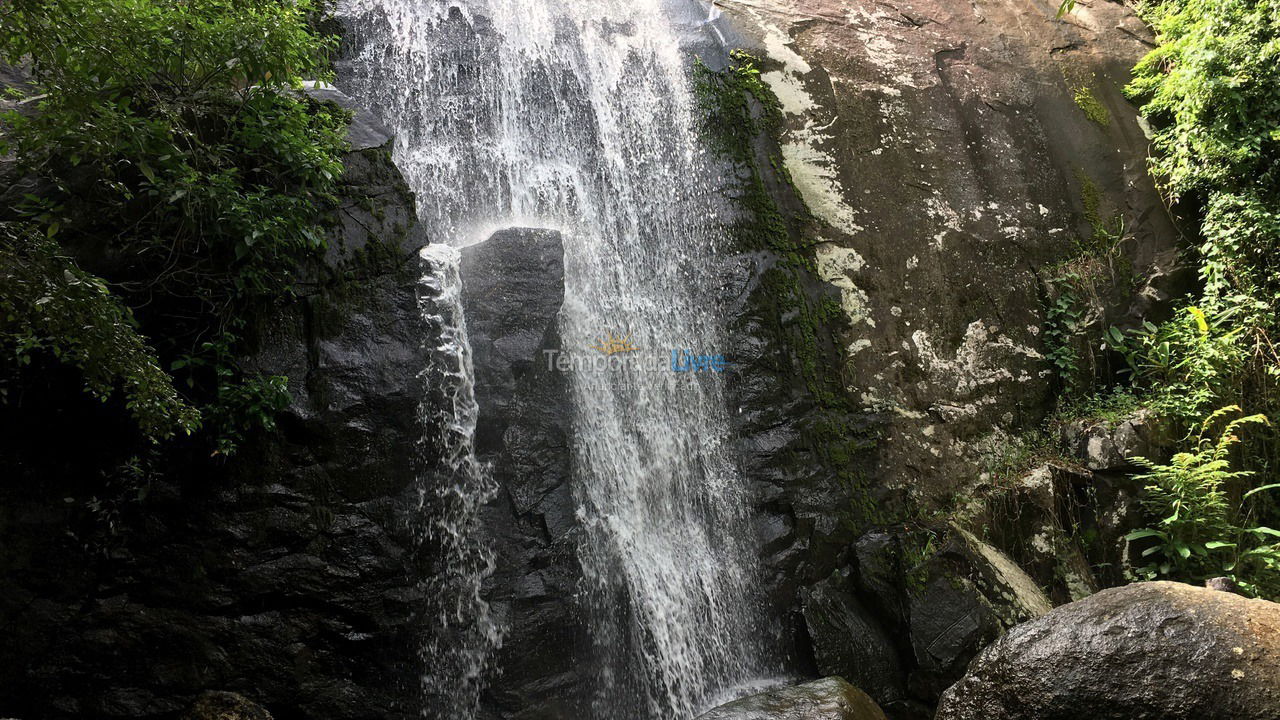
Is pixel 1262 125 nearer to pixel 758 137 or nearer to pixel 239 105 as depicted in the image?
pixel 758 137

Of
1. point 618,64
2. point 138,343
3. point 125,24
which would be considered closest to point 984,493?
point 618,64

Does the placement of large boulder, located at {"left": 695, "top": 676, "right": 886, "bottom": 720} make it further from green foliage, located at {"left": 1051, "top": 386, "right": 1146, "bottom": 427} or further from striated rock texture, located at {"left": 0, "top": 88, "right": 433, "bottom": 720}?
green foliage, located at {"left": 1051, "top": 386, "right": 1146, "bottom": 427}

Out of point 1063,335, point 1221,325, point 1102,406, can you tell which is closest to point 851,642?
point 1102,406

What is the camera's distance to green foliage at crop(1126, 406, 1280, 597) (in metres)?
5.56

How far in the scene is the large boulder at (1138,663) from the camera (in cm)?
298

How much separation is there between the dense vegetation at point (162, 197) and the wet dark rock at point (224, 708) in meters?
1.44

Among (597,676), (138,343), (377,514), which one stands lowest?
(597,676)

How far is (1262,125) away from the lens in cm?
664

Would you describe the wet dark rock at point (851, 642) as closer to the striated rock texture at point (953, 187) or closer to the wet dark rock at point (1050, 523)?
the striated rock texture at point (953, 187)

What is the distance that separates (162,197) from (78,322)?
1.00 meters

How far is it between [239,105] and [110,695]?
368 cm

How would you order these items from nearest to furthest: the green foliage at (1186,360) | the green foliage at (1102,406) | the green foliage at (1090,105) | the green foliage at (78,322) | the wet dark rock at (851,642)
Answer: the green foliage at (78,322)
the wet dark rock at (851,642)
the green foliage at (1186,360)
the green foliage at (1102,406)
the green foliage at (1090,105)

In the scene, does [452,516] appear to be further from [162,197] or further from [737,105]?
[737,105]

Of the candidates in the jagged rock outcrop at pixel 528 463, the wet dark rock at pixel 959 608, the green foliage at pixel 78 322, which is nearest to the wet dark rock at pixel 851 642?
the wet dark rock at pixel 959 608
